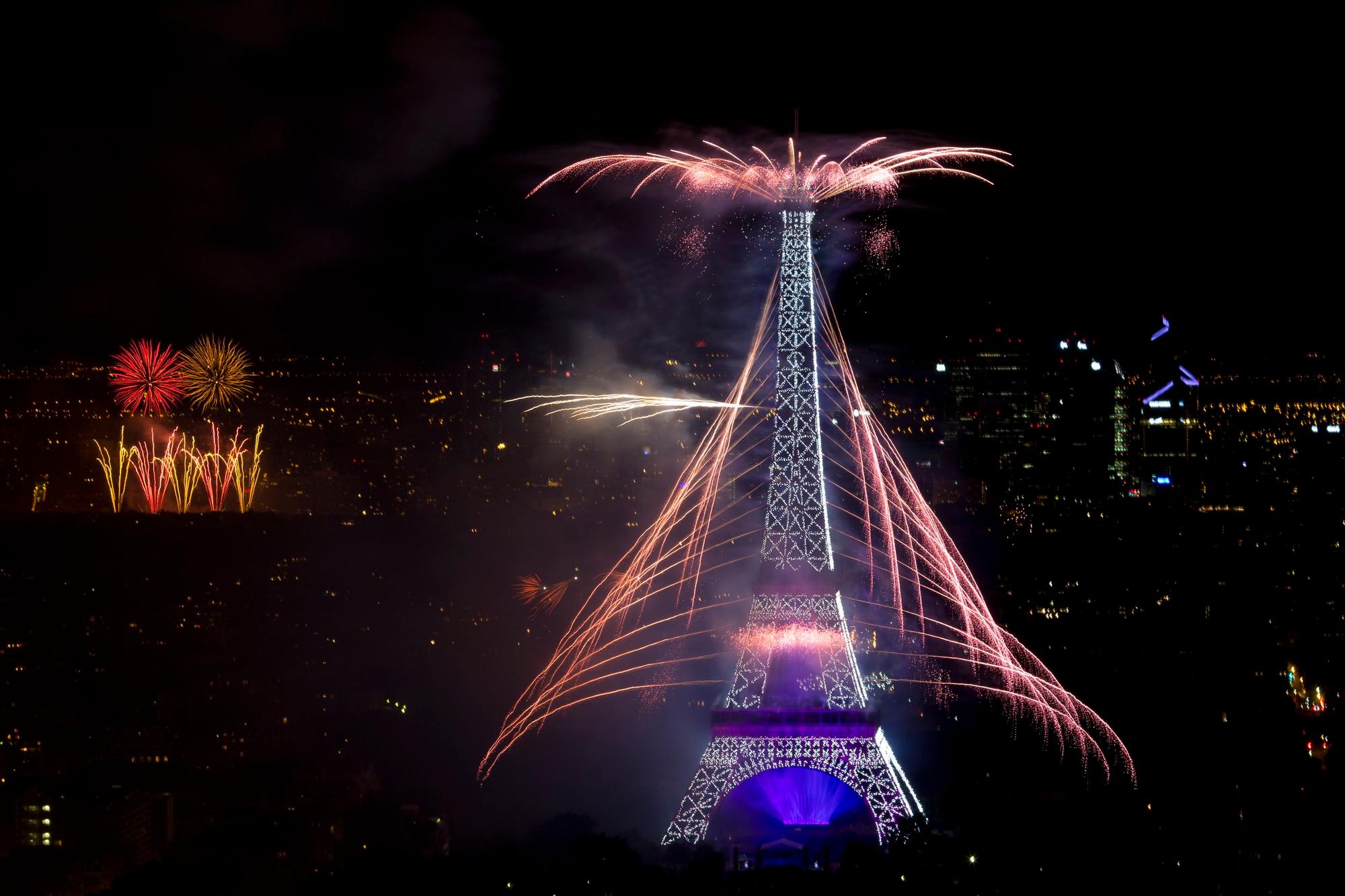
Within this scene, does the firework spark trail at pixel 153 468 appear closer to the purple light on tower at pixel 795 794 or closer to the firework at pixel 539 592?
the firework at pixel 539 592

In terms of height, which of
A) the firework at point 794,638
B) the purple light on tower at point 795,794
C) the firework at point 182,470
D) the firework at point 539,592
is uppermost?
the firework at point 182,470

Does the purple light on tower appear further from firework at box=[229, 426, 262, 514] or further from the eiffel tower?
firework at box=[229, 426, 262, 514]

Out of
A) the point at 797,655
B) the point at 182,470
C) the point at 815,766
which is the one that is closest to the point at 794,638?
the point at 797,655

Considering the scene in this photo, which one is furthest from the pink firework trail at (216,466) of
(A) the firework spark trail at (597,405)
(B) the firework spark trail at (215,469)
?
(A) the firework spark trail at (597,405)

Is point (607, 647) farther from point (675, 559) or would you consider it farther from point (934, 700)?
point (934, 700)

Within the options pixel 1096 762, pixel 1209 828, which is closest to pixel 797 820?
pixel 1096 762

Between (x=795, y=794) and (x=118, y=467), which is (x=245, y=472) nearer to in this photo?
(x=118, y=467)
